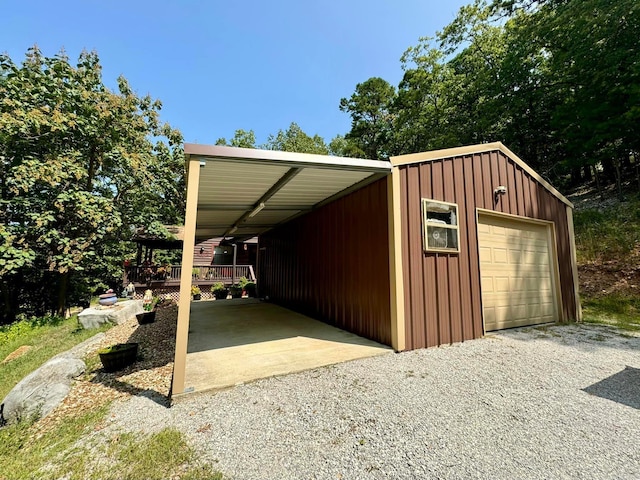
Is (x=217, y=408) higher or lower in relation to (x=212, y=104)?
lower

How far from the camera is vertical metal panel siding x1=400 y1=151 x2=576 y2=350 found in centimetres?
391

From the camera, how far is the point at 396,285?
3744 mm

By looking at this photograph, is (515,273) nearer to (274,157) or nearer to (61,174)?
(274,157)

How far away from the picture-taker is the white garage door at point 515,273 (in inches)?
188

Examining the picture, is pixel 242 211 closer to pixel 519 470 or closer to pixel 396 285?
pixel 396 285

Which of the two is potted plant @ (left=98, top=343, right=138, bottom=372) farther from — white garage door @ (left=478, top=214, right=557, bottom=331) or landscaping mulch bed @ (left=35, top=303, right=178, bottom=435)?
white garage door @ (left=478, top=214, right=557, bottom=331)

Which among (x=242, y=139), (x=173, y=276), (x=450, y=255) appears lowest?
(x=173, y=276)

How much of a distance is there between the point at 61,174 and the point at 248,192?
259 inches

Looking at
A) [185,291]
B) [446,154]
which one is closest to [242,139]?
[446,154]

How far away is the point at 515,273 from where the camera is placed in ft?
16.8

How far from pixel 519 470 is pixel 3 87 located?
13.0 m

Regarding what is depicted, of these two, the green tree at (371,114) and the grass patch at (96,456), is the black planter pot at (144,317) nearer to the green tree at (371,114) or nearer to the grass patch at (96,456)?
the grass patch at (96,456)

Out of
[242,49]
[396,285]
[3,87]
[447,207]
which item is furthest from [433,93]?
[3,87]

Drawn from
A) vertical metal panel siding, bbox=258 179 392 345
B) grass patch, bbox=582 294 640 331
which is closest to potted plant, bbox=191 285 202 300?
vertical metal panel siding, bbox=258 179 392 345
